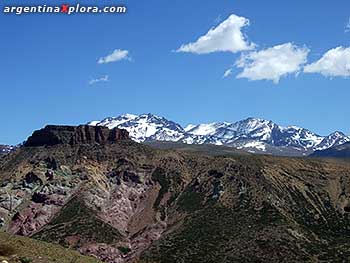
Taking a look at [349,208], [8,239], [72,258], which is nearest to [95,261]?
[72,258]

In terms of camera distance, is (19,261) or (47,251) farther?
(47,251)

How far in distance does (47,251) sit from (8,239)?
5805 millimetres

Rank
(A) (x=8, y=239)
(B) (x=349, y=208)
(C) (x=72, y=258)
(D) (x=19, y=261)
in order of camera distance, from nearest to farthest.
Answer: (D) (x=19, y=261) < (C) (x=72, y=258) < (A) (x=8, y=239) < (B) (x=349, y=208)

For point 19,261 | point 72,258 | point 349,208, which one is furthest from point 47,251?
point 349,208

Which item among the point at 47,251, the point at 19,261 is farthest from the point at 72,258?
the point at 19,261

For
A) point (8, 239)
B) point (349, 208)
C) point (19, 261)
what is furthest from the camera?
point (349, 208)

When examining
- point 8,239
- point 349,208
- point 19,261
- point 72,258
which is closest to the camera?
point 19,261

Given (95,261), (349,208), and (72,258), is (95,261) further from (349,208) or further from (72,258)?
(349,208)

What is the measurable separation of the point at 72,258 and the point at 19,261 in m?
7.89

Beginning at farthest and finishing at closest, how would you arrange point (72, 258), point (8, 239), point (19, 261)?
1. point (8, 239)
2. point (72, 258)
3. point (19, 261)

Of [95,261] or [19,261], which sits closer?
[19,261]

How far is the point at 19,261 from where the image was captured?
5000cm

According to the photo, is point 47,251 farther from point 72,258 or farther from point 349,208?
point 349,208

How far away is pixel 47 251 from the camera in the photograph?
57.5m
